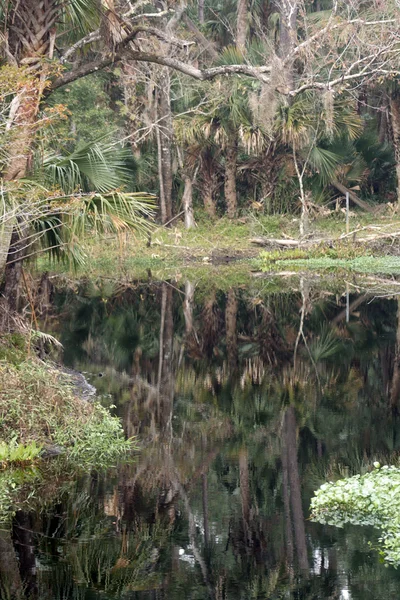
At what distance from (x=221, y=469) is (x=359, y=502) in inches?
67.6

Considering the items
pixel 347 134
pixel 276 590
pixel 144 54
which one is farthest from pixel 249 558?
pixel 347 134

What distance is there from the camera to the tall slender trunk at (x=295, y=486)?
21.6ft

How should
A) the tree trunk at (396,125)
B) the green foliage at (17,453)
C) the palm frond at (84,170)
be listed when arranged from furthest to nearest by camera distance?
1. the tree trunk at (396,125)
2. the palm frond at (84,170)
3. the green foliage at (17,453)

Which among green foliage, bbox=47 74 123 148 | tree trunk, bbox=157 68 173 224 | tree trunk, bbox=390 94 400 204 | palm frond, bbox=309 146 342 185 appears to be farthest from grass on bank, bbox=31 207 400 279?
green foliage, bbox=47 74 123 148

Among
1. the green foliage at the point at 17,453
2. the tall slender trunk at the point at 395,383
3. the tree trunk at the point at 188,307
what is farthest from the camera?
the tree trunk at the point at 188,307

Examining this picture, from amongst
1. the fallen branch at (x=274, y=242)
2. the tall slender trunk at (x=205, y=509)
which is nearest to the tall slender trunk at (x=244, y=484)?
the tall slender trunk at (x=205, y=509)

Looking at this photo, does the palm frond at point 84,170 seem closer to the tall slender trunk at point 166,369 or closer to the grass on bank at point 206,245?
the tall slender trunk at point 166,369

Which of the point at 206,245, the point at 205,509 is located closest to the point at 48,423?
the point at 205,509

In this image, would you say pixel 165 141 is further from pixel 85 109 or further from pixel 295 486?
pixel 295 486

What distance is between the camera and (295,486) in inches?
322

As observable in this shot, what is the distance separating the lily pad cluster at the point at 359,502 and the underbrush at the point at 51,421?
2.40 m

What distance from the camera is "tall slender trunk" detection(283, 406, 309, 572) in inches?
260

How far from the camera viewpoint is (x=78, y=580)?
6.16 meters

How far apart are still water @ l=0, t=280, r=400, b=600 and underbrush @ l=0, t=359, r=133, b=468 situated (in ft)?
1.29
